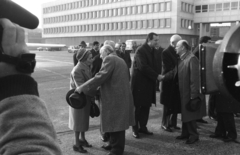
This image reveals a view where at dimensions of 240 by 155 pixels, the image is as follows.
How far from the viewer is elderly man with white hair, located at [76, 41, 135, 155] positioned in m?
4.59

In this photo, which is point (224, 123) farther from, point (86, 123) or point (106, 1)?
point (106, 1)

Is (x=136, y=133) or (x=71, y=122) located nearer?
(x=71, y=122)

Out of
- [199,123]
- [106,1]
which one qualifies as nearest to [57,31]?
[106,1]

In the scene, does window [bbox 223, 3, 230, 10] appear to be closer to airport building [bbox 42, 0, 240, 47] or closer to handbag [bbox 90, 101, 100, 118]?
airport building [bbox 42, 0, 240, 47]

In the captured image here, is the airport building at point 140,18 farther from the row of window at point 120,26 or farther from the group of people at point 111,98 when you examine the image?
the group of people at point 111,98

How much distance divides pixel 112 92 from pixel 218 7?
5811cm

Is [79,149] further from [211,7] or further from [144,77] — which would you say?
[211,7]

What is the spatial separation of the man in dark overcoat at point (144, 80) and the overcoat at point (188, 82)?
0.67 meters

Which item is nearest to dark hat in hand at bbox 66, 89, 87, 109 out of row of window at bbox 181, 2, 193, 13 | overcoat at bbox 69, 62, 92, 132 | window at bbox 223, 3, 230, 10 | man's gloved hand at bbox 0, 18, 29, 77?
overcoat at bbox 69, 62, 92, 132

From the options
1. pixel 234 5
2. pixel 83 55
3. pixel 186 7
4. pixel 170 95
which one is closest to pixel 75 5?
pixel 186 7

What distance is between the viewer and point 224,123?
221 inches

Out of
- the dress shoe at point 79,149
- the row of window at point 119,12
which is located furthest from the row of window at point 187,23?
the dress shoe at point 79,149

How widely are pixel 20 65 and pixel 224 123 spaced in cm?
540

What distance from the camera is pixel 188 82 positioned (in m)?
5.52
